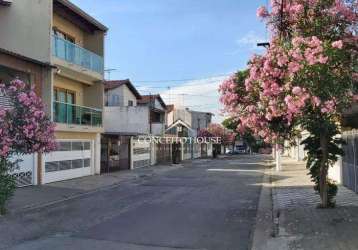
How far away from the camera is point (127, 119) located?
158 ft

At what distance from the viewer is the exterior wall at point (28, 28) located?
2458cm

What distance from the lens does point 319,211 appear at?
46.0 feet

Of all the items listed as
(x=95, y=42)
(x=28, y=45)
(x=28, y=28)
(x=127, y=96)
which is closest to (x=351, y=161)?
(x=28, y=45)

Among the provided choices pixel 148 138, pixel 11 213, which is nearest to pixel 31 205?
pixel 11 213

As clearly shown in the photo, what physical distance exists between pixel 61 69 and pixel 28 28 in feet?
11.0

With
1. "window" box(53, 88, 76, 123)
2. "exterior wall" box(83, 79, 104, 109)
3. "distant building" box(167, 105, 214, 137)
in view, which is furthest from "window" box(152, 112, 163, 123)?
"window" box(53, 88, 76, 123)

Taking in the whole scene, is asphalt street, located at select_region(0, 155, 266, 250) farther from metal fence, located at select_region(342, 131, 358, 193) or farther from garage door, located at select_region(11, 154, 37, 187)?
garage door, located at select_region(11, 154, 37, 187)

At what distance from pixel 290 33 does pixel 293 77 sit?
7.61 feet

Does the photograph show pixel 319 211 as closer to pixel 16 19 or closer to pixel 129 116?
pixel 16 19

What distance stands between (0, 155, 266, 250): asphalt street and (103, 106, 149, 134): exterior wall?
87.2ft

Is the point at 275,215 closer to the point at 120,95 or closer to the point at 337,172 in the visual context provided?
the point at 337,172

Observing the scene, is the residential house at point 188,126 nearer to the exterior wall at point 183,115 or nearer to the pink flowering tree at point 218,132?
the exterior wall at point 183,115

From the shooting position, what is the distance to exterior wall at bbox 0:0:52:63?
80.6 feet

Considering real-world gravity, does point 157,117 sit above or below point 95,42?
below
